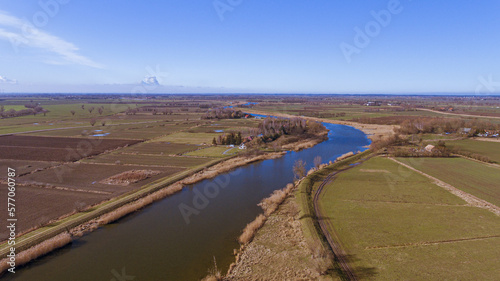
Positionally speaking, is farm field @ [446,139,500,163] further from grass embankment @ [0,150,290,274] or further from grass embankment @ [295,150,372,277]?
grass embankment @ [0,150,290,274]

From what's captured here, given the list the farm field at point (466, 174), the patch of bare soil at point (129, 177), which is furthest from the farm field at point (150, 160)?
the farm field at point (466, 174)

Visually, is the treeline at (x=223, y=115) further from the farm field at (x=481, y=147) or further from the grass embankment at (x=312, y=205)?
the farm field at (x=481, y=147)

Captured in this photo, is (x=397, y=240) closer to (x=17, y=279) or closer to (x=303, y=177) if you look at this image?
(x=303, y=177)

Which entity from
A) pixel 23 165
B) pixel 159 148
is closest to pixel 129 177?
pixel 159 148

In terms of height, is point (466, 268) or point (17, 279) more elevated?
point (466, 268)

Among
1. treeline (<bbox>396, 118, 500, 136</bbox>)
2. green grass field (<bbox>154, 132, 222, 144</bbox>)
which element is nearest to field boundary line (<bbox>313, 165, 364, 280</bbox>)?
green grass field (<bbox>154, 132, 222, 144</bbox>)

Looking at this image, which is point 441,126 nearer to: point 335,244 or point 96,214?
point 335,244

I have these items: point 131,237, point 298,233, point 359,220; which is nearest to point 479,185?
point 359,220
